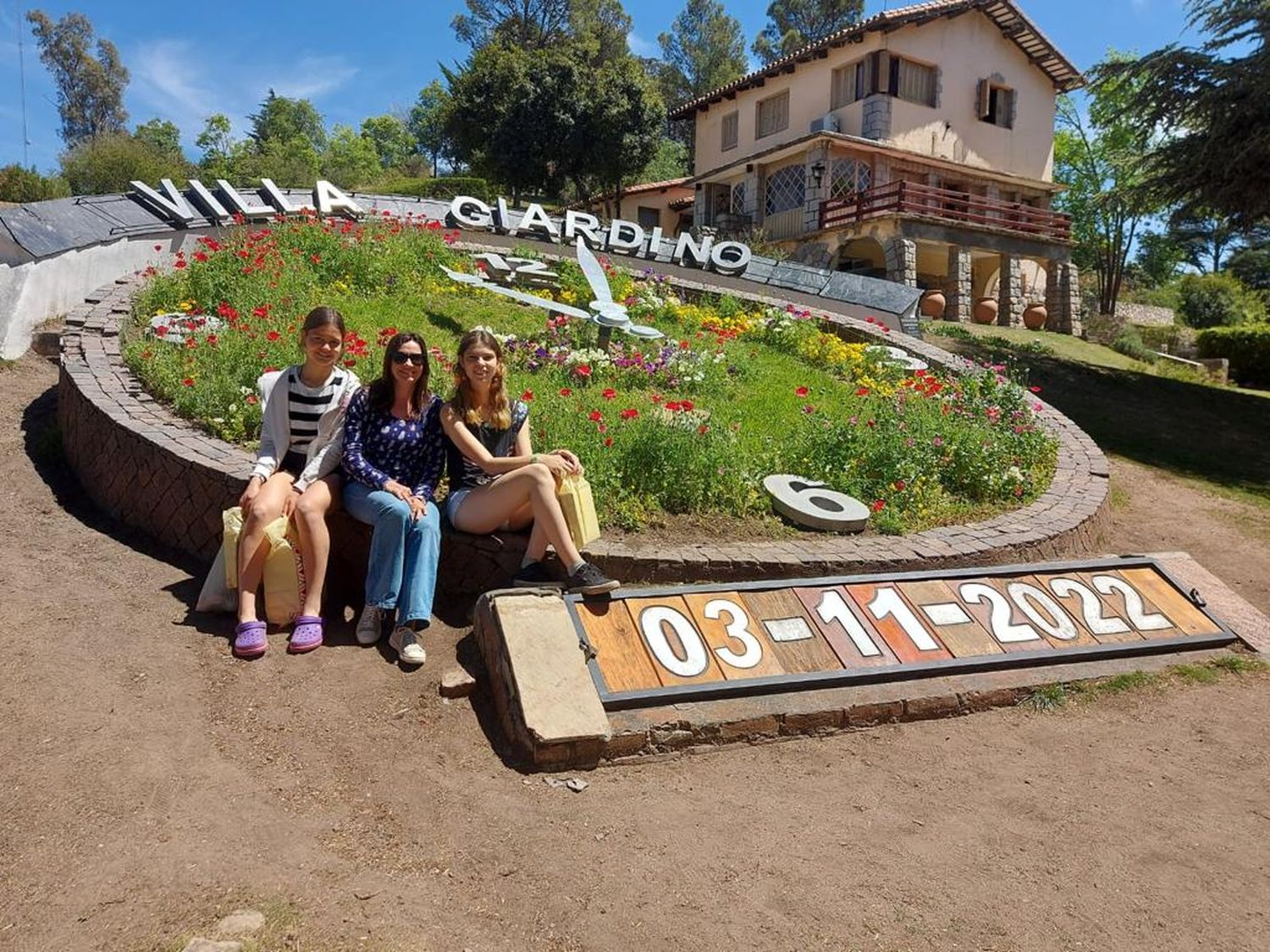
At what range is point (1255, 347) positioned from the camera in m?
20.3

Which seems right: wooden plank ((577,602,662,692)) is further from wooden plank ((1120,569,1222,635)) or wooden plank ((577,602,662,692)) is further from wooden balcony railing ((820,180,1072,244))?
wooden balcony railing ((820,180,1072,244))

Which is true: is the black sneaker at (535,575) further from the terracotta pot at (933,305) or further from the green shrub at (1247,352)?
the green shrub at (1247,352)

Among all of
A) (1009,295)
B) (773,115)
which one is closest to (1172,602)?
(1009,295)

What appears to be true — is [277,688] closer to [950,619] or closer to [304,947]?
[304,947]

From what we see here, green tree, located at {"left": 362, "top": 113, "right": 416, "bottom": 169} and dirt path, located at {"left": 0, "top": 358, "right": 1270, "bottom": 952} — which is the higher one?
green tree, located at {"left": 362, "top": 113, "right": 416, "bottom": 169}

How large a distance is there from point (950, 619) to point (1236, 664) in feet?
5.40

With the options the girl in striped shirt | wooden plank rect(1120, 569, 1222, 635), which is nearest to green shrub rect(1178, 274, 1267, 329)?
wooden plank rect(1120, 569, 1222, 635)

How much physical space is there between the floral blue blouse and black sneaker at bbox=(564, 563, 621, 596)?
857 mm

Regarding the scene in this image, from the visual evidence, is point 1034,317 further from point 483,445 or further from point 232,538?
point 232,538

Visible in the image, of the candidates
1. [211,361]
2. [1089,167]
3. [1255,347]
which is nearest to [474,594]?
[211,361]

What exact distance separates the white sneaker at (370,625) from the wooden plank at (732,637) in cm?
150

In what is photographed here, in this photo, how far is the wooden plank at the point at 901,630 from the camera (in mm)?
4312

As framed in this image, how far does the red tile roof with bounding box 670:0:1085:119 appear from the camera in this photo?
73.1 ft

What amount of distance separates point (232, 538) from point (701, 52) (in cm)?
4437
